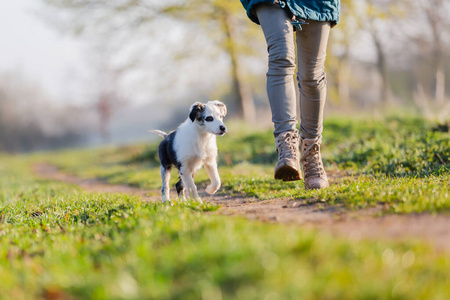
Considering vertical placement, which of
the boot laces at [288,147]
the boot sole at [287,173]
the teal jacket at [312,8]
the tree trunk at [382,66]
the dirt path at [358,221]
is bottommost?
the dirt path at [358,221]

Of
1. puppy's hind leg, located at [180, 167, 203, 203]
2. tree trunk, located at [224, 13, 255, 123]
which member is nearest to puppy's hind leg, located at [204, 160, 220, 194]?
puppy's hind leg, located at [180, 167, 203, 203]

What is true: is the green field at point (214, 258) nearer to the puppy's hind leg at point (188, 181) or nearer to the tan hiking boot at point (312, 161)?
the tan hiking boot at point (312, 161)

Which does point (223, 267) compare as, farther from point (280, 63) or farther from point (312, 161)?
point (312, 161)

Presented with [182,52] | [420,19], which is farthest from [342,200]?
[420,19]

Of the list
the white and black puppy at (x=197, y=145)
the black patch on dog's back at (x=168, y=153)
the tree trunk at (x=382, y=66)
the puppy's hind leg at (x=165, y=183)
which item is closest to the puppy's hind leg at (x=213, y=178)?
the white and black puppy at (x=197, y=145)

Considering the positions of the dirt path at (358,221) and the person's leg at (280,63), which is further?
the person's leg at (280,63)

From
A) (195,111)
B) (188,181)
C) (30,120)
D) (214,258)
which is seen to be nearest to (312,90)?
(195,111)

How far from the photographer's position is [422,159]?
5.68 meters

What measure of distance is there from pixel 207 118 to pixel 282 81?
1238 millimetres

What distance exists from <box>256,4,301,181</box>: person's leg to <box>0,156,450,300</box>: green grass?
4.70 ft

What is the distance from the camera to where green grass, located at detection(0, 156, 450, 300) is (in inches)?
66.5

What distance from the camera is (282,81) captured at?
4.05m

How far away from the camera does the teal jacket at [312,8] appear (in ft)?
12.8

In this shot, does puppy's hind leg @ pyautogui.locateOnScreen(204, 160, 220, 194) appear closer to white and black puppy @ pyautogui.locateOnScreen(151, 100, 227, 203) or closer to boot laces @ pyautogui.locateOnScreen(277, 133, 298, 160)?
white and black puppy @ pyautogui.locateOnScreen(151, 100, 227, 203)
